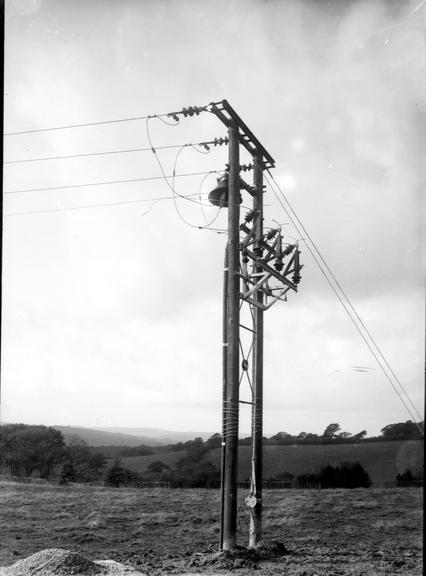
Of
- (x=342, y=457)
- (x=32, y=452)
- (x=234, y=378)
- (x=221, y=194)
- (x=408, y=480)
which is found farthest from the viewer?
(x=32, y=452)

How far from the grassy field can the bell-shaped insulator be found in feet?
90.2

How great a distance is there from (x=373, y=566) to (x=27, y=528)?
1029 centimetres

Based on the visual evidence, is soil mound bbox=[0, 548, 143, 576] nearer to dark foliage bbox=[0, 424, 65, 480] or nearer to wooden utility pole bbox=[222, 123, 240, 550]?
wooden utility pole bbox=[222, 123, 240, 550]

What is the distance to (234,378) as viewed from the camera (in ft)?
35.9

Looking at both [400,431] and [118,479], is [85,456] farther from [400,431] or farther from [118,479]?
[400,431]

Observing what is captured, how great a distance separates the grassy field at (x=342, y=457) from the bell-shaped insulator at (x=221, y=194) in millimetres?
27482

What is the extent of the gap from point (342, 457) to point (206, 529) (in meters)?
27.5

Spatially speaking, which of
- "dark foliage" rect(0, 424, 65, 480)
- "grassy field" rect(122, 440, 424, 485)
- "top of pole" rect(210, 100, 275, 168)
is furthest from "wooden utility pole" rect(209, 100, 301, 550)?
"dark foliage" rect(0, 424, 65, 480)

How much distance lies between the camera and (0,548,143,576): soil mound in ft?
29.2

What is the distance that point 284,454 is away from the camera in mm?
44062

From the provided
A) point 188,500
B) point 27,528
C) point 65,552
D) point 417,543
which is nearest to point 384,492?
point 188,500

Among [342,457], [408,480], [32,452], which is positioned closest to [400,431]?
[342,457]

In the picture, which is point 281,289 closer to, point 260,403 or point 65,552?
point 260,403

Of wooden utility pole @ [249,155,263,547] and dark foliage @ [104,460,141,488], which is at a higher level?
wooden utility pole @ [249,155,263,547]
